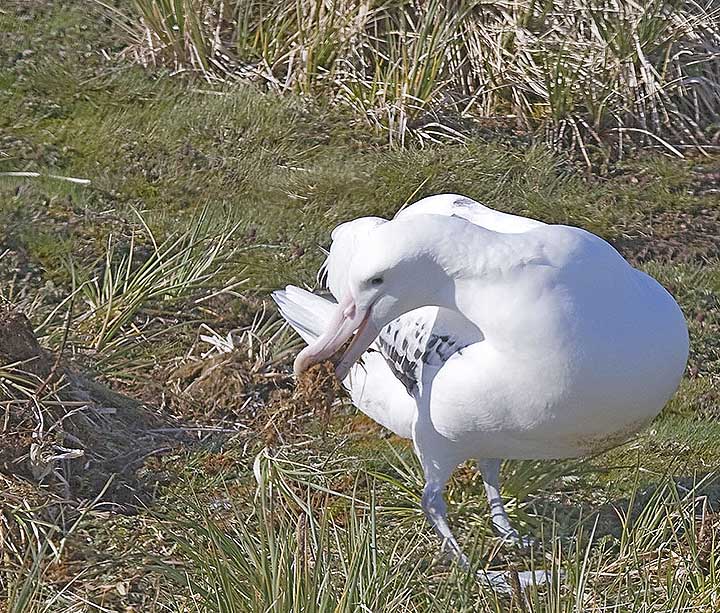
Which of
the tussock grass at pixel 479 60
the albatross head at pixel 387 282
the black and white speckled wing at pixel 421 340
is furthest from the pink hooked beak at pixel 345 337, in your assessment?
the tussock grass at pixel 479 60

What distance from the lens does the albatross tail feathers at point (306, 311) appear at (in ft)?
13.9

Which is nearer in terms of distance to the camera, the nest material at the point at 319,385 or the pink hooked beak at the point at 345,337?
the pink hooked beak at the point at 345,337

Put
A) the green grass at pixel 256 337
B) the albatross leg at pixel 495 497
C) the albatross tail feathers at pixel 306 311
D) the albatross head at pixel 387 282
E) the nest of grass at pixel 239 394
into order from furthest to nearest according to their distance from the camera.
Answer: the nest of grass at pixel 239 394 → the albatross tail feathers at pixel 306 311 → the albatross leg at pixel 495 497 → the albatross head at pixel 387 282 → the green grass at pixel 256 337

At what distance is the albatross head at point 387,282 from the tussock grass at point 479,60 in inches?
121

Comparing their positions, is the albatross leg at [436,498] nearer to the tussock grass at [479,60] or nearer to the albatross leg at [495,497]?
the albatross leg at [495,497]

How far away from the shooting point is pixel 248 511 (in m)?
3.91

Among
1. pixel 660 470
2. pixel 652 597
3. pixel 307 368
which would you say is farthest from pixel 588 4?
pixel 652 597

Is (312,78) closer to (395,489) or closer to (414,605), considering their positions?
(395,489)

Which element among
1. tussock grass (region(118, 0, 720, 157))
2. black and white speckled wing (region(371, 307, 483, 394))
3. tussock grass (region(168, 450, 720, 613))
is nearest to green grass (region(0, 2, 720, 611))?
tussock grass (region(168, 450, 720, 613))

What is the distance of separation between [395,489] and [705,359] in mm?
1579

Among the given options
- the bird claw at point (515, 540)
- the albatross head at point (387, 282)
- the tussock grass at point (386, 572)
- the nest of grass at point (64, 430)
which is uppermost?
the albatross head at point (387, 282)

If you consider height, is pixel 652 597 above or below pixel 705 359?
above

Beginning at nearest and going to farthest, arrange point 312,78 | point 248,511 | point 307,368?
point 307,368 → point 248,511 → point 312,78

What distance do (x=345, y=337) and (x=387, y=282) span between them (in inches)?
9.2
